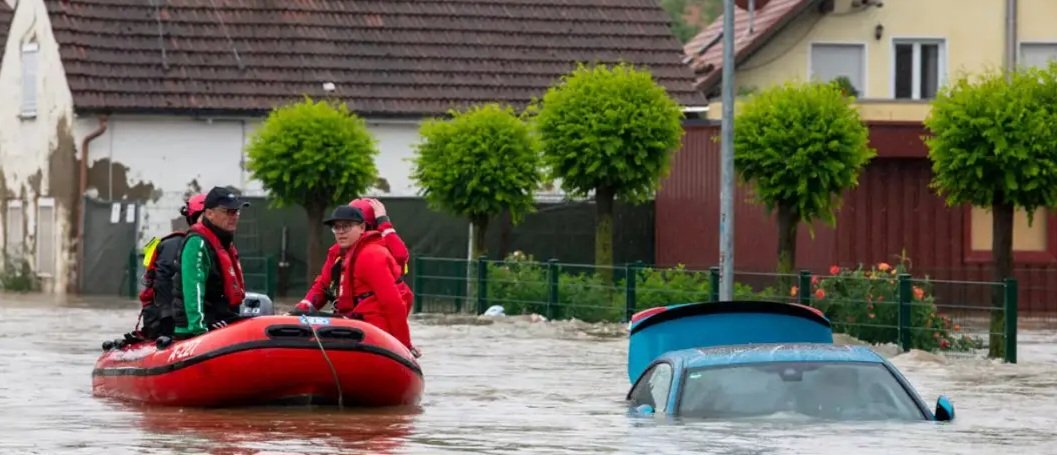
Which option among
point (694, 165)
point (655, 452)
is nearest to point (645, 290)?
point (694, 165)

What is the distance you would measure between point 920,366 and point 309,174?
47.4ft

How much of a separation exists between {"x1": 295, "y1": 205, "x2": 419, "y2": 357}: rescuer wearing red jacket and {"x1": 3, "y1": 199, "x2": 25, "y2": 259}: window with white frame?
88.1 ft

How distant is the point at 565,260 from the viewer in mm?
40250

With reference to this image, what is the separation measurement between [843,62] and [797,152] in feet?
43.1

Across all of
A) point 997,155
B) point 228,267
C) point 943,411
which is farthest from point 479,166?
point 943,411

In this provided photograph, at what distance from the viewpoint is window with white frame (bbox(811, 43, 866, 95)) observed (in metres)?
43.1

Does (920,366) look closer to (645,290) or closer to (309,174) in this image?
(645,290)

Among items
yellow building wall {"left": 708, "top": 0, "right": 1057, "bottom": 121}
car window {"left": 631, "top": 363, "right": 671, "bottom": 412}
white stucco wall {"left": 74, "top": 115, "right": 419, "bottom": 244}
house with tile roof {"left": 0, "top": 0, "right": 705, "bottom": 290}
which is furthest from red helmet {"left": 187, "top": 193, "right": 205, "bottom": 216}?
yellow building wall {"left": 708, "top": 0, "right": 1057, "bottom": 121}

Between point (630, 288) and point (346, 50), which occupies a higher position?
point (346, 50)

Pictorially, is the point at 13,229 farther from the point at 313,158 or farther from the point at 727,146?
the point at 727,146

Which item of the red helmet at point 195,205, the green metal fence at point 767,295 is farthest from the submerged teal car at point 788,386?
the green metal fence at point 767,295

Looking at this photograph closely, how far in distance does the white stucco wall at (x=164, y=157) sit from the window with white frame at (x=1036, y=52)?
1232cm

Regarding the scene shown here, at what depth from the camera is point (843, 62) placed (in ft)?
142

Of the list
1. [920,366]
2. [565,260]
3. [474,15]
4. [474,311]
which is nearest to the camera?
[920,366]
